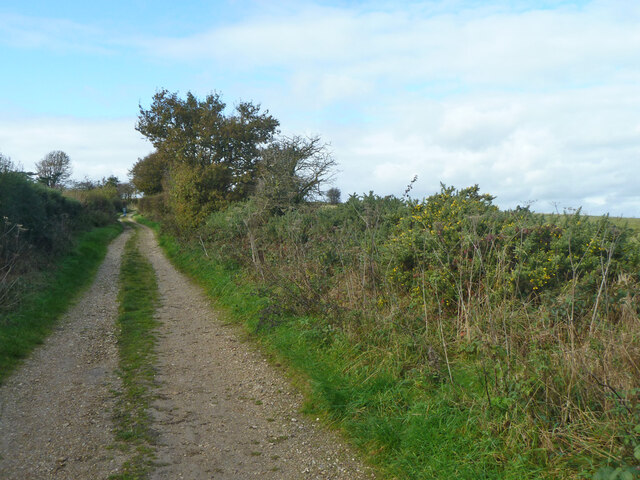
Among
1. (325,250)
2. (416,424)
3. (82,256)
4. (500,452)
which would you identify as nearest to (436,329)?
(416,424)

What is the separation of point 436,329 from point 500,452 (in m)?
2.53

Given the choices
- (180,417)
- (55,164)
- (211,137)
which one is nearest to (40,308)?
(180,417)

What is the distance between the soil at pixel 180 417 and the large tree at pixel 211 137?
16702 millimetres

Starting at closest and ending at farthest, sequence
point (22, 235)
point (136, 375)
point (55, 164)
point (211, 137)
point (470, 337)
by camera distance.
Result: point (470, 337) < point (136, 375) < point (22, 235) < point (211, 137) < point (55, 164)

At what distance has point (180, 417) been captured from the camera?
5531 mm

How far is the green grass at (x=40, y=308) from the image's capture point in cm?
771

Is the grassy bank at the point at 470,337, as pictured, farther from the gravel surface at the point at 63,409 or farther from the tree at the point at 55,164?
the tree at the point at 55,164

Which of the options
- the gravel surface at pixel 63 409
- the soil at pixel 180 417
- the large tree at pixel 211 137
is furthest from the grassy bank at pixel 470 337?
the large tree at pixel 211 137

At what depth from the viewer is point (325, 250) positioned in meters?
10.2

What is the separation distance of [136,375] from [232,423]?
2250mm

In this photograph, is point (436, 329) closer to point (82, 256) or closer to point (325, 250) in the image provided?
point (325, 250)

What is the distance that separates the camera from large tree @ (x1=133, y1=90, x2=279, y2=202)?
2522 cm

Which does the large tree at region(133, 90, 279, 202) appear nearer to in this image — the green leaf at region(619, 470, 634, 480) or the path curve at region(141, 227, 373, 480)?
the path curve at region(141, 227, 373, 480)

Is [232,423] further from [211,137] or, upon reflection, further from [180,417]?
[211,137]
